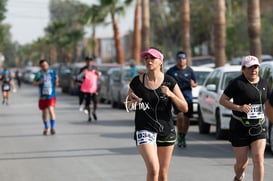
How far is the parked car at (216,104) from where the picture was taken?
693 inches

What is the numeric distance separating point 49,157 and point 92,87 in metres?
9.20

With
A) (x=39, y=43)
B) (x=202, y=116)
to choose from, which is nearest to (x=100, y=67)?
(x=202, y=116)

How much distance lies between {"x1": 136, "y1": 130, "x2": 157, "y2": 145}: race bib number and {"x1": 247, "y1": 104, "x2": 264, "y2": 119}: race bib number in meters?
1.43

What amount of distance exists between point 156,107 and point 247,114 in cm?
136

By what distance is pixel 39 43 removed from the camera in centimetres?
14488

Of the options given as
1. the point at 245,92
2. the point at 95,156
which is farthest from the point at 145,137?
the point at 95,156

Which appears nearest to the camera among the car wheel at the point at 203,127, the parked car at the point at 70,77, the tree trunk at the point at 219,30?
the car wheel at the point at 203,127

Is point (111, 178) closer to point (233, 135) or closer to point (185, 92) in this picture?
point (233, 135)

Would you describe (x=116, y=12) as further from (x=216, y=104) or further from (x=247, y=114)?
(x=247, y=114)

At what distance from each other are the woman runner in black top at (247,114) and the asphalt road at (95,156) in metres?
2.05

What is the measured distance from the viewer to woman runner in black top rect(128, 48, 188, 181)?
8.98 meters

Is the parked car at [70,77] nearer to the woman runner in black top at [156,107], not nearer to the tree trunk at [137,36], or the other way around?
the tree trunk at [137,36]

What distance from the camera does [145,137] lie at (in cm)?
891

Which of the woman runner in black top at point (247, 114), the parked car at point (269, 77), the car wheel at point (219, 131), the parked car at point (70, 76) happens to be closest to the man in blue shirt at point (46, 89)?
the car wheel at point (219, 131)
